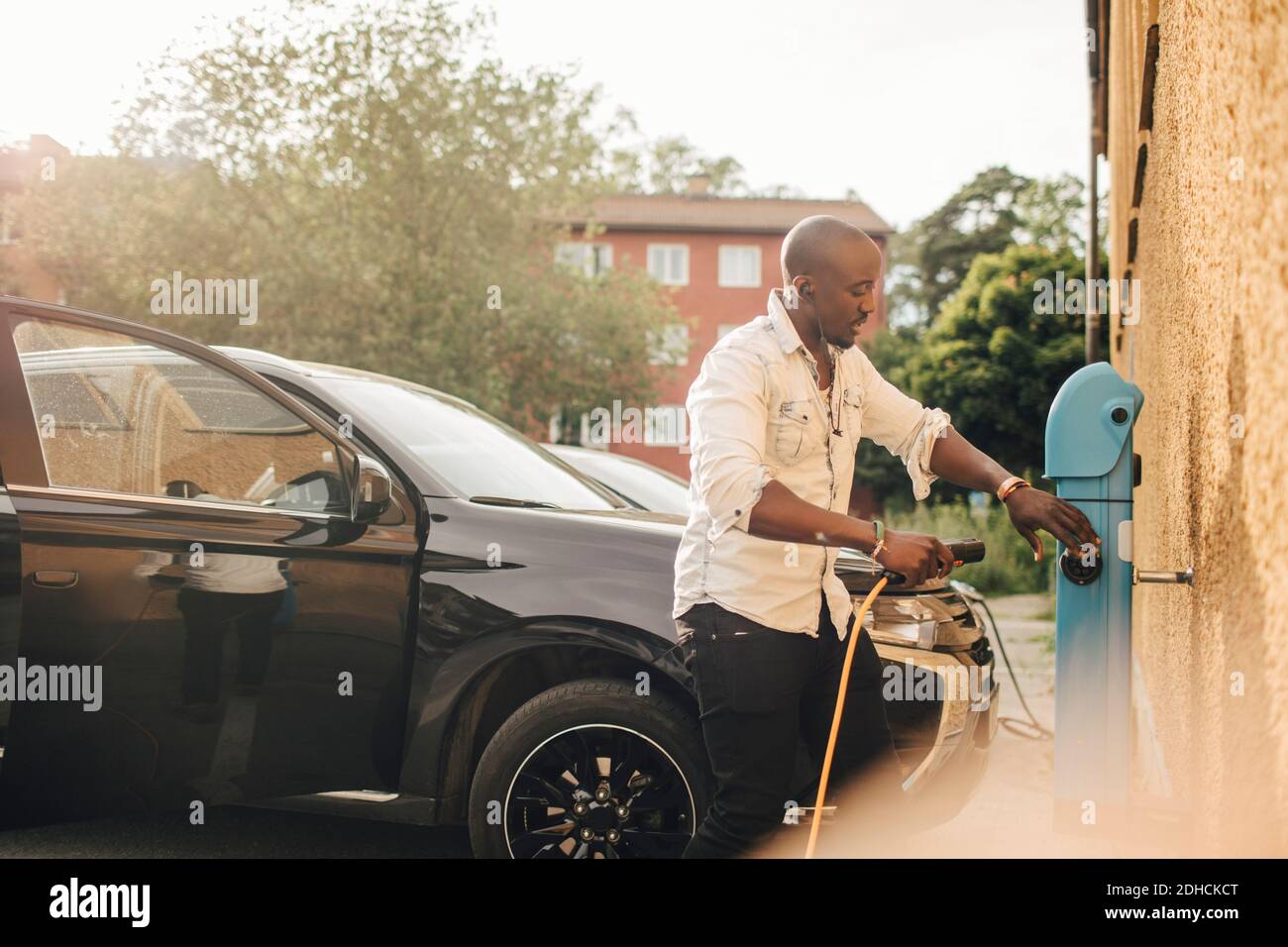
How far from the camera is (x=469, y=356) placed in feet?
71.1

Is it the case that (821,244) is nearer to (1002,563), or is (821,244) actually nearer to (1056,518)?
(1056,518)

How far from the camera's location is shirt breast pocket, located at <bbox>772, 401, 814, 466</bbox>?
268 centimetres

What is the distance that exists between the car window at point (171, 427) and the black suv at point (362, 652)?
0.03 m

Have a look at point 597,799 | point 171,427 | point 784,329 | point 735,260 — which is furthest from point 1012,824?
point 735,260

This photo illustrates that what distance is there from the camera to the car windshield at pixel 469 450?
3838 millimetres

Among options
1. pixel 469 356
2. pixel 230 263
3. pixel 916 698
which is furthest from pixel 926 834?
pixel 230 263

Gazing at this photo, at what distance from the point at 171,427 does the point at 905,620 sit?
7.76ft

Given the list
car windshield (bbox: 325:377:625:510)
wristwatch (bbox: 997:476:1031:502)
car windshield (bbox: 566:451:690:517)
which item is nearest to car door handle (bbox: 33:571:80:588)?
car windshield (bbox: 325:377:625:510)

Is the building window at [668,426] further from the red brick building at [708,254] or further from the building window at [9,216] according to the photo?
the building window at [9,216]

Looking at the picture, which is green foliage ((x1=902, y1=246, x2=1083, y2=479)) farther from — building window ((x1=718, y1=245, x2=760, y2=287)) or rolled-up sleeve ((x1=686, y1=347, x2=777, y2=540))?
rolled-up sleeve ((x1=686, y1=347, x2=777, y2=540))

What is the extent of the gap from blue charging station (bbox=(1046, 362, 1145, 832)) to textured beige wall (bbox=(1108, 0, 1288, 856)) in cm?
17

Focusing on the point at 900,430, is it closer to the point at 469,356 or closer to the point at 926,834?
the point at 926,834

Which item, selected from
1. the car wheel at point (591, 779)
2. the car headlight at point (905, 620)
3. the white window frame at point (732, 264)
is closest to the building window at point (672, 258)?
the white window frame at point (732, 264)
